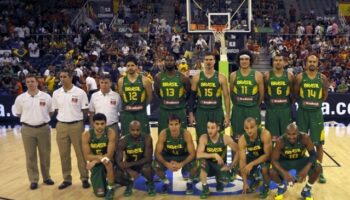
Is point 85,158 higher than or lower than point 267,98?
lower

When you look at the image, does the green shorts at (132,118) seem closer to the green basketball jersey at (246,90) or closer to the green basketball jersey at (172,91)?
the green basketball jersey at (172,91)

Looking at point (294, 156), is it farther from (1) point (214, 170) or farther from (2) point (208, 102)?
(2) point (208, 102)

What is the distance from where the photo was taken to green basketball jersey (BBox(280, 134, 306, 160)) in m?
6.43

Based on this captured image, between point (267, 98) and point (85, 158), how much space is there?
8.83 feet

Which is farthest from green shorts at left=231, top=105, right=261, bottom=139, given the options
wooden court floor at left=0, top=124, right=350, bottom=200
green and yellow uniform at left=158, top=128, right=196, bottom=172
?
wooden court floor at left=0, top=124, right=350, bottom=200

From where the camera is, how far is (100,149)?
668 cm

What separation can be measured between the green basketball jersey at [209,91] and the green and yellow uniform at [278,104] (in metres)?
0.72

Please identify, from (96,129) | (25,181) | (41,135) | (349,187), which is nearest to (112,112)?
(96,129)

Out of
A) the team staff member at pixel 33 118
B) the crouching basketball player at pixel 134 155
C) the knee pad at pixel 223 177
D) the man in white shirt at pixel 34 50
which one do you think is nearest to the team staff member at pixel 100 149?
the crouching basketball player at pixel 134 155

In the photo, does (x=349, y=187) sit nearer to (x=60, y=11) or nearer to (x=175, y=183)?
(x=175, y=183)

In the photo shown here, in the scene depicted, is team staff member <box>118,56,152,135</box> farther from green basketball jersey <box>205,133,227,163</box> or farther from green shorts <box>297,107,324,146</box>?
green shorts <box>297,107,324,146</box>

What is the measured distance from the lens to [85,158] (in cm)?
684

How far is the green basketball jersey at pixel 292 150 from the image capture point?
6434 mm

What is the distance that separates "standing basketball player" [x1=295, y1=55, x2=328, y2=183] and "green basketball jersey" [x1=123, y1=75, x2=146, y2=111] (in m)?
2.19
